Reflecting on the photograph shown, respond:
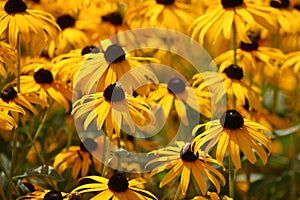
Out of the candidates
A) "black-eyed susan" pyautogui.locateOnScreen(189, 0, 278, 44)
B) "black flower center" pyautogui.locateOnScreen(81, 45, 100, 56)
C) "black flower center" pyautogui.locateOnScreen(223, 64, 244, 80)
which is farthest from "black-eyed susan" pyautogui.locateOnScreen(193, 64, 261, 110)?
"black flower center" pyautogui.locateOnScreen(81, 45, 100, 56)

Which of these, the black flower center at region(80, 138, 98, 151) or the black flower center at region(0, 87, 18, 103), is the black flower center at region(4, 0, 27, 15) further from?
the black flower center at region(80, 138, 98, 151)

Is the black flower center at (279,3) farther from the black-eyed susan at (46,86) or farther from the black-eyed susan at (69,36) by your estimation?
the black-eyed susan at (46,86)

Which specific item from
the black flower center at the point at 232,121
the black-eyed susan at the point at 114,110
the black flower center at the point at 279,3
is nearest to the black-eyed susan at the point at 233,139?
the black flower center at the point at 232,121

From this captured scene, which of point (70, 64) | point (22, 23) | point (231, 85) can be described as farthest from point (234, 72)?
point (22, 23)

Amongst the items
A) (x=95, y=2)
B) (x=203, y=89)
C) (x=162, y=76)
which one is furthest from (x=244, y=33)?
(x=95, y=2)

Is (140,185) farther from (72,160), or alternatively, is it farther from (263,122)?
(263,122)

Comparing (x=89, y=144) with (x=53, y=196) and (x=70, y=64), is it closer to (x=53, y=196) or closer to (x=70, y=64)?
(x=70, y=64)
